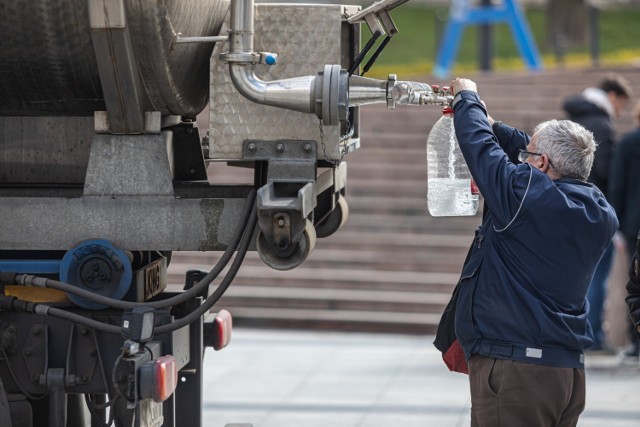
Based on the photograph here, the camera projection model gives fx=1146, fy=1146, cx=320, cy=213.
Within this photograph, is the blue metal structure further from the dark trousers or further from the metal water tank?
the dark trousers

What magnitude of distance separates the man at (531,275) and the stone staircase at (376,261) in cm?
562

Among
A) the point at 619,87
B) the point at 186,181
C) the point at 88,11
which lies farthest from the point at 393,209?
the point at 88,11

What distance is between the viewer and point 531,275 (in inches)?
159

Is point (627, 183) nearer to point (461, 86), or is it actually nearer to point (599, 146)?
point (599, 146)

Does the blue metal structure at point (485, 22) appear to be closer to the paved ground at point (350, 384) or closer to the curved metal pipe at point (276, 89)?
the paved ground at point (350, 384)

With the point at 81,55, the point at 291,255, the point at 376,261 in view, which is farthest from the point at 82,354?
the point at 376,261

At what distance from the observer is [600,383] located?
8195mm

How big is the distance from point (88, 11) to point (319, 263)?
24.1 ft

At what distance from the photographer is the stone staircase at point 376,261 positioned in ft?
33.9

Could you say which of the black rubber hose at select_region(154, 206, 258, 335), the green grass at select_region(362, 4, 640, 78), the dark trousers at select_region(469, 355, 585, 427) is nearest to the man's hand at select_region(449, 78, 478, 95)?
the black rubber hose at select_region(154, 206, 258, 335)

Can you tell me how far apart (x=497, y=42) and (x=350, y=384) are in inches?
868

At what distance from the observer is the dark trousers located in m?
3.99

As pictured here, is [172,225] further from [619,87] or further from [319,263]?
[319,263]

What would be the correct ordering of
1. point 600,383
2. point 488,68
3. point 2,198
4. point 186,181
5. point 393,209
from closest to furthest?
point 2,198 < point 186,181 < point 600,383 < point 393,209 < point 488,68
